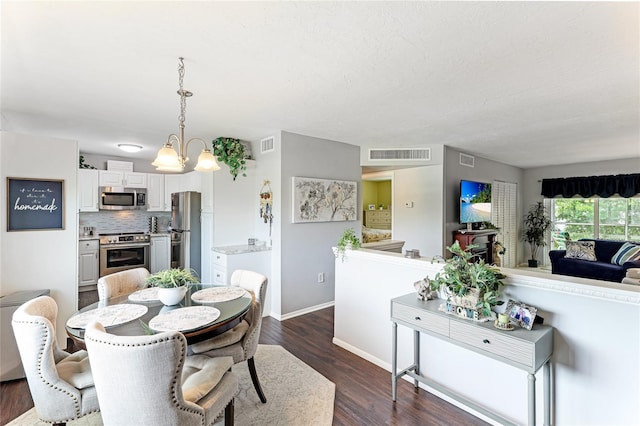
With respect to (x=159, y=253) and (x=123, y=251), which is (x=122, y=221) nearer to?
(x=123, y=251)

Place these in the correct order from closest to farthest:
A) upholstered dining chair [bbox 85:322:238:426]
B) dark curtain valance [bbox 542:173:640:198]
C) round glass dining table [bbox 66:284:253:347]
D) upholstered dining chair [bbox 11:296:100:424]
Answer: upholstered dining chair [bbox 85:322:238:426]
upholstered dining chair [bbox 11:296:100:424]
round glass dining table [bbox 66:284:253:347]
dark curtain valance [bbox 542:173:640:198]

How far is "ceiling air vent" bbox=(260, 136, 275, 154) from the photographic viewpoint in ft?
13.5

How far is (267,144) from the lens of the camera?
13.7ft

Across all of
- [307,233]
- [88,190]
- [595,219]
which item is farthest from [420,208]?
[88,190]

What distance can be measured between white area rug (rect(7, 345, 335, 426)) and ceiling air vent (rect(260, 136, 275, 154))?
2624mm

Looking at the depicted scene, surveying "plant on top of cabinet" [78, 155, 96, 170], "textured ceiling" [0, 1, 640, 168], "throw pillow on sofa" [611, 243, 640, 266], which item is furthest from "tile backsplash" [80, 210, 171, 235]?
"throw pillow on sofa" [611, 243, 640, 266]

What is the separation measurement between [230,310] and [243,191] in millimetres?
2714

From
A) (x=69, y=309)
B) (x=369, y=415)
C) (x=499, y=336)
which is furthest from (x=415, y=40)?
(x=69, y=309)

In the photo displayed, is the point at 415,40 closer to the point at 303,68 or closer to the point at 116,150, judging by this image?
the point at 303,68

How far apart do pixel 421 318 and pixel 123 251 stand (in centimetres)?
537

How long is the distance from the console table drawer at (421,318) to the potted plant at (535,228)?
7.00 metres

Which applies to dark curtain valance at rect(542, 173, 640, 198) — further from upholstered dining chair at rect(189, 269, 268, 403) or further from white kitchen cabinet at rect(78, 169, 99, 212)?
white kitchen cabinet at rect(78, 169, 99, 212)

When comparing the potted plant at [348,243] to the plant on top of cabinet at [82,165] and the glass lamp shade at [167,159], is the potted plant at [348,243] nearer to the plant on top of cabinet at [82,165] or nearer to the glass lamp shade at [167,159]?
the glass lamp shade at [167,159]

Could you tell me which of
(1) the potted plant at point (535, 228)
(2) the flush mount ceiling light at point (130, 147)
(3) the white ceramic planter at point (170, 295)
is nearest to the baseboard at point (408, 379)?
(3) the white ceramic planter at point (170, 295)
